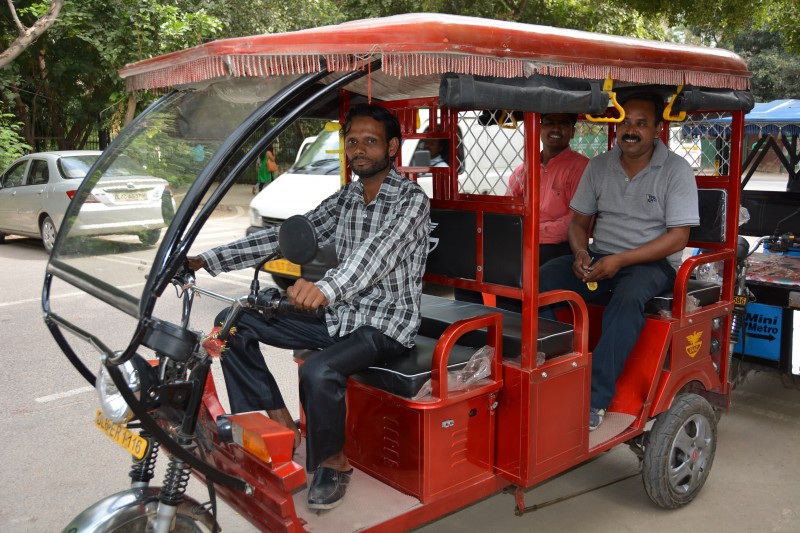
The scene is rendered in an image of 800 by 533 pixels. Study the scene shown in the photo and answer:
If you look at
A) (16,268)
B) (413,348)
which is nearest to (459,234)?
(413,348)

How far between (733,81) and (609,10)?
11167 mm

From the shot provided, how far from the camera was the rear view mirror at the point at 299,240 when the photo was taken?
7.40 feet

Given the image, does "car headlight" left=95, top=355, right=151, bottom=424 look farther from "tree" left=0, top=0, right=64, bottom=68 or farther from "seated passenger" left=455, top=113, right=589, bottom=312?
"tree" left=0, top=0, right=64, bottom=68

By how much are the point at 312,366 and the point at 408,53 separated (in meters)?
1.14

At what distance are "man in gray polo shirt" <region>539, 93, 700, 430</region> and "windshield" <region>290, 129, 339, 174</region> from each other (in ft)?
13.8

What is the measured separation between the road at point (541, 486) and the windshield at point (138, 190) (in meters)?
0.09

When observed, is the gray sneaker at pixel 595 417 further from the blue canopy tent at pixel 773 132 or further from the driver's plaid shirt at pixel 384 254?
the blue canopy tent at pixel 773 132

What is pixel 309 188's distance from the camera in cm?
741

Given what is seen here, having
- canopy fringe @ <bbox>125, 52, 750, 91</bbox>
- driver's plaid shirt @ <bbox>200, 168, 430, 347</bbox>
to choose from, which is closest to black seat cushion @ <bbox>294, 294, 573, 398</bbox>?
driver's plaid shirt @ <bbox>200, 168, 430, 347</bbox>

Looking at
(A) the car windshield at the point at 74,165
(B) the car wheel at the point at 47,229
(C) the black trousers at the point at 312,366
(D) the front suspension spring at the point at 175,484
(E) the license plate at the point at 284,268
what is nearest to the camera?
(D) the front suspension spring at the point at 175,484

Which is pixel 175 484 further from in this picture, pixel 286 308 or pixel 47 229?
pixel 47 229

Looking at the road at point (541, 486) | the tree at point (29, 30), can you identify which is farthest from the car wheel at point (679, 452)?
the tree at point (29, 30)

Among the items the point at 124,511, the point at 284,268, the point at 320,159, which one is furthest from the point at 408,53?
the point at 320,159

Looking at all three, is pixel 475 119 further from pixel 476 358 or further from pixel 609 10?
pixel 609 10
